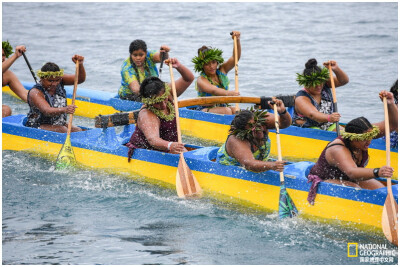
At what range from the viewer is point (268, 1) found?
2795 cm

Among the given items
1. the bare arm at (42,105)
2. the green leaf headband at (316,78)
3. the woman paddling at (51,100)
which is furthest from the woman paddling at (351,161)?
the bare arm at (42,105)

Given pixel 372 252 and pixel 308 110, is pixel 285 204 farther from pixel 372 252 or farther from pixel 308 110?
pixel 308 110

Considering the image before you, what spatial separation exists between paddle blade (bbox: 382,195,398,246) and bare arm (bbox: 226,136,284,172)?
1229 millimetres

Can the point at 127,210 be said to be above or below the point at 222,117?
below

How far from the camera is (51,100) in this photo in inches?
421

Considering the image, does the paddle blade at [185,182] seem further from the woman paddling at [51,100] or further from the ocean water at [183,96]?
the woman paddling at [51,100]

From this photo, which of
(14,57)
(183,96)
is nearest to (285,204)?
(14,57)

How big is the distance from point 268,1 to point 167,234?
20.6 m

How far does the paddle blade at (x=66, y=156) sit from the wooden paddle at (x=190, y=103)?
20.2 inches

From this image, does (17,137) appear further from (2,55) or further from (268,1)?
(268,1)

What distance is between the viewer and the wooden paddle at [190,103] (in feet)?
33.4

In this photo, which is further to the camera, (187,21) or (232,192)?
(187,21)

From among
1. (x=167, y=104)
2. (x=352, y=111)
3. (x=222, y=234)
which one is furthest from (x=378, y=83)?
(x=222, y=234)

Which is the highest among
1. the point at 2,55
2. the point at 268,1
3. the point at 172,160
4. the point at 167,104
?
the point at 268,1
